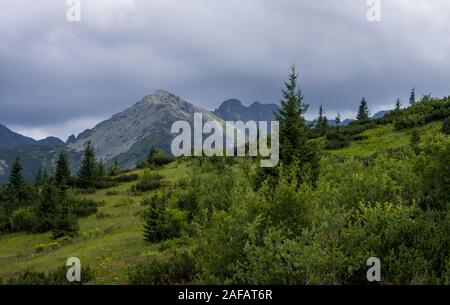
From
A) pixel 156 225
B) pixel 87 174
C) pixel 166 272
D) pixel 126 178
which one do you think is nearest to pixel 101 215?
pixel 156 225

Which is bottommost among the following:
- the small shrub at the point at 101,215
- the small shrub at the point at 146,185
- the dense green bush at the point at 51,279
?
the dense green bush at the point at 51,279

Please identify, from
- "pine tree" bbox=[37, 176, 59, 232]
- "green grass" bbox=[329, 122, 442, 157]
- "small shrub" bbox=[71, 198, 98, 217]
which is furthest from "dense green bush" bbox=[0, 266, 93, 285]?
"green grass" bbox=[329, 122, 442, 157]

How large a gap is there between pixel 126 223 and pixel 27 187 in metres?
29.9

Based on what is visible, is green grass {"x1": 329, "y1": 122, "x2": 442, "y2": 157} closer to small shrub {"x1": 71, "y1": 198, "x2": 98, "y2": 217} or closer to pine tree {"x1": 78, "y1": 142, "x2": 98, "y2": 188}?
small shrub {"x1": 71, "y1": 198, "x2": 98, "y2": 217}

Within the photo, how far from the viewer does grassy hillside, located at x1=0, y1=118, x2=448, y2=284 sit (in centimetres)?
2028

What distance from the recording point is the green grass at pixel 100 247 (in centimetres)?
1994

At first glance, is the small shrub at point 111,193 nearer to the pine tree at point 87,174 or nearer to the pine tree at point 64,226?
the pine tree at point 87,174

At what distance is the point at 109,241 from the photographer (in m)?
27.0

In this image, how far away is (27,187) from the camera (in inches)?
2239

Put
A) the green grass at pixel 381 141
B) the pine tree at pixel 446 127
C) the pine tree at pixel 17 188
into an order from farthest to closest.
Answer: the pine tree at pixel 17 188
the green grass at pixel 381 141
the pine tree at pixel 446 127

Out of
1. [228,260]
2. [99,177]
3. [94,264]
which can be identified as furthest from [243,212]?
[99,177]

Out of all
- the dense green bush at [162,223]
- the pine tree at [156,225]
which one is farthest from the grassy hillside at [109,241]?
the dense green bush at [162,223]
